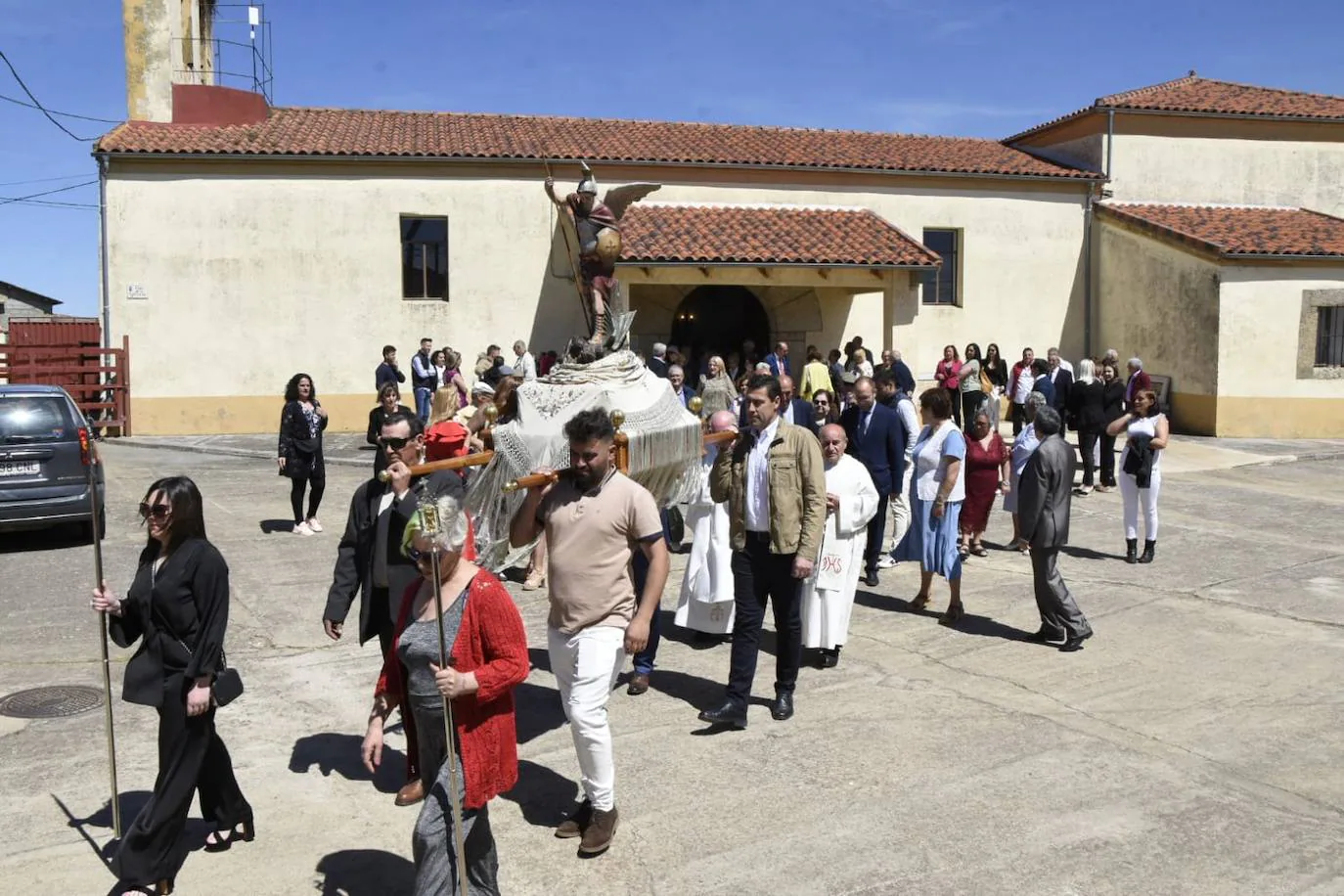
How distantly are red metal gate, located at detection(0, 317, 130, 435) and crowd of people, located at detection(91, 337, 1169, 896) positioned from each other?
486 inches

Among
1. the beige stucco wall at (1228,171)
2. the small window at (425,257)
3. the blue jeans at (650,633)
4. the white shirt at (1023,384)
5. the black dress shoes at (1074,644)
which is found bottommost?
the black dress shoes at (1074,644)

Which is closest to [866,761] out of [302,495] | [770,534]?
[770,534]

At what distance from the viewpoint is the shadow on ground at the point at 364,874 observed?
14.4ft

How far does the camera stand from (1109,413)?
45.9ft

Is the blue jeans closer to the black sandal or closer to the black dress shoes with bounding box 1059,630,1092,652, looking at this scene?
the black sandal

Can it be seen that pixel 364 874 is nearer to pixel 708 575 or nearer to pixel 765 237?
pixel 708 575

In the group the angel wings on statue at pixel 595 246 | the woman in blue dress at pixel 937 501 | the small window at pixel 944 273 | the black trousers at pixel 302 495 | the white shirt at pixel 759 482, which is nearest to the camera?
the white shirt at pixel 759 482

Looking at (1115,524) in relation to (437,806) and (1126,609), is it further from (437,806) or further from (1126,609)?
(437,806)

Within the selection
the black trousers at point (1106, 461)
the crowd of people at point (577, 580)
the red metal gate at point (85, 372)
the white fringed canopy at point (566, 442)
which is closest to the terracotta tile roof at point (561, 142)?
the red metal gate at point (85, 372)

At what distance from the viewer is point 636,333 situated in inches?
891

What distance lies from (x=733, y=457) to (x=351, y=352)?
1547cm

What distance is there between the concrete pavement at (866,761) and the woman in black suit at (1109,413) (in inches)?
188

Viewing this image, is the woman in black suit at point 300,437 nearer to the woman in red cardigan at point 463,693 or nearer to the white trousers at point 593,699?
the white trousers at point 593,699

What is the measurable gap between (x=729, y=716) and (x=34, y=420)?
8.03 meters
